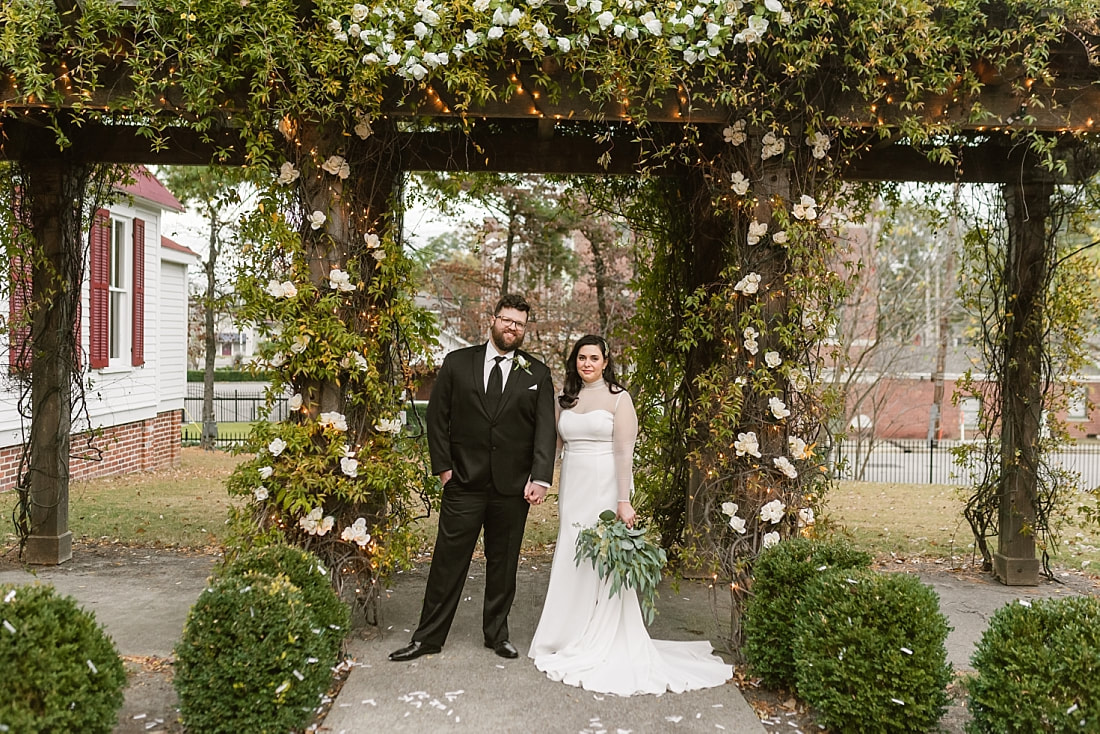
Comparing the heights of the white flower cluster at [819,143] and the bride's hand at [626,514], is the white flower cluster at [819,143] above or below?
above

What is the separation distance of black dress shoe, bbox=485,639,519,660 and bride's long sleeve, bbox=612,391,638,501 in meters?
1.03

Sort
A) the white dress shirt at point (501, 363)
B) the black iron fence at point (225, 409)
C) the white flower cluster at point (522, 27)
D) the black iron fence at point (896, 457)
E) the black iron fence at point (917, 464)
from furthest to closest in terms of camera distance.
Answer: the black iron fence at point (225, 409)
the black iron fence at point (896, 457)
the black iron fence at point (917, 464)
the white dress shirt at point (501, 363)
the white flower cluster at point (522, 27)

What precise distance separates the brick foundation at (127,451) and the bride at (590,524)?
809cm

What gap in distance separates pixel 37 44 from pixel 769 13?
3660mm

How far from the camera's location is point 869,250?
14.4m

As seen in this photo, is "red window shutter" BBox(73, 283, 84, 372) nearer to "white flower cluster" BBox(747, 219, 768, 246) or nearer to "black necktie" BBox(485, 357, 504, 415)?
"black necktie" BBox(485, 357, 504, 415)

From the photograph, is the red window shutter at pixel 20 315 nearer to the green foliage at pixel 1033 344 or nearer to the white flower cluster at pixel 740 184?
the white flower cluster at pixel 740 184

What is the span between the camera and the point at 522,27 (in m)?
3.97

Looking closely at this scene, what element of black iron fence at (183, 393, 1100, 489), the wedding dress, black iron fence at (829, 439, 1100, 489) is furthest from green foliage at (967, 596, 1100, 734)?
black iron fence at (829, 439, 1100, 489)

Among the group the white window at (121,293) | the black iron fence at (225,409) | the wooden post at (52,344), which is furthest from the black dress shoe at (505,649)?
the black iron fence at (225,409)

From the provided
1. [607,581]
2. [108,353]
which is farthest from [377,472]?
[108,353]

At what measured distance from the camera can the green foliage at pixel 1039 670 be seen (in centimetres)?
304

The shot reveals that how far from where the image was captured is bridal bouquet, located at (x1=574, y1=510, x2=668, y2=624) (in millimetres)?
4211

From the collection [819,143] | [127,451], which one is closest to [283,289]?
[819,143]
